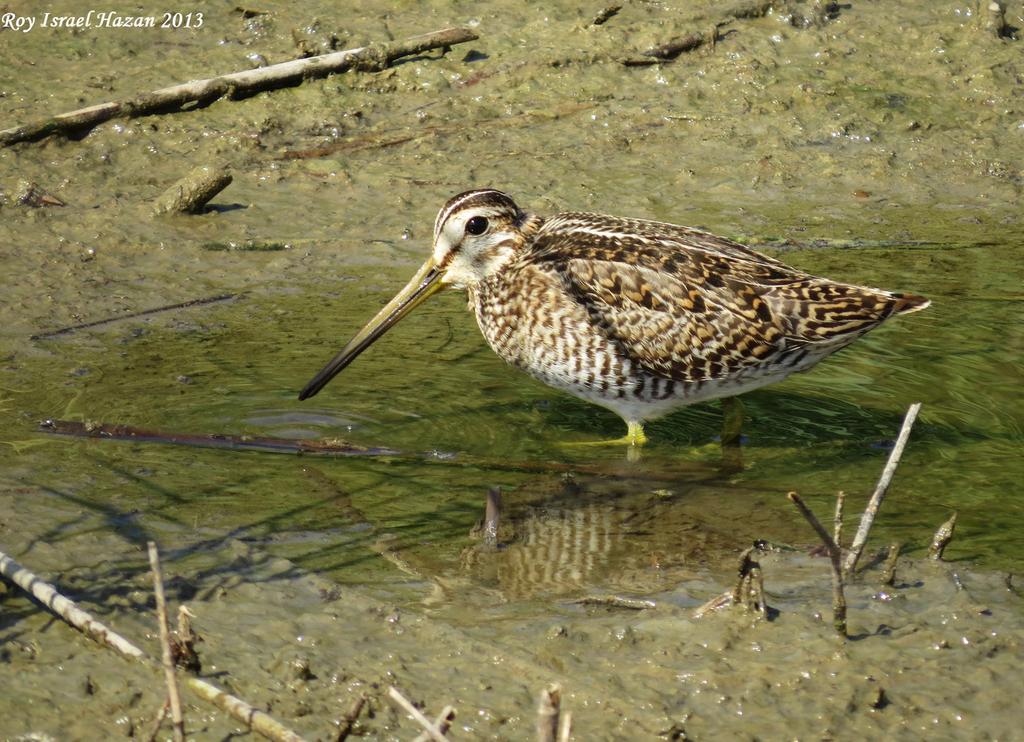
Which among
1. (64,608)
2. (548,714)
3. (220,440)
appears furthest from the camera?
(220,440)

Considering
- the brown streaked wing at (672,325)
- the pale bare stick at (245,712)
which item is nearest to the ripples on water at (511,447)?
the brown streaked wing at (672,325)

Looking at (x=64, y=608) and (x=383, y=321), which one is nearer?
(x=64, y=608)

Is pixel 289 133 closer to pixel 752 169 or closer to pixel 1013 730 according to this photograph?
pixel 752 169

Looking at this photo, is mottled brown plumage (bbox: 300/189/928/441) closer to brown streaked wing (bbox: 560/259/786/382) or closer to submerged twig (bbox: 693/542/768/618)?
brown streaked wing (bbox: 560/259/786/382)

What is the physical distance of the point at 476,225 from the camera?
23.8 feet

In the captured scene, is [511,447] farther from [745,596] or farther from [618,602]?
[745,596]

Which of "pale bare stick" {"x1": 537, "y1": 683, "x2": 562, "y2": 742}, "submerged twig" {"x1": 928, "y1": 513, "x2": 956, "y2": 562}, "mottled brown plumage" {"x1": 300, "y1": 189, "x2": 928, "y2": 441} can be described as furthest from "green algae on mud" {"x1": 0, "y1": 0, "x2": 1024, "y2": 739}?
"pale bare stick" {"x1": 537, "y1": 683, "x2": 562, "y2": 742}

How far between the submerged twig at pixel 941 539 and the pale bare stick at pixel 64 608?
2.79 meters

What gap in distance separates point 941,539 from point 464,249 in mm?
2920

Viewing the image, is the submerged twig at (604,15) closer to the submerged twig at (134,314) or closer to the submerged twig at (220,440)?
the submerged twig at (134,314)

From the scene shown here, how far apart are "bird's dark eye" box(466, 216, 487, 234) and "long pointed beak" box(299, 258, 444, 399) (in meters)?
0.26

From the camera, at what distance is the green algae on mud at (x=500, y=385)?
4.71m

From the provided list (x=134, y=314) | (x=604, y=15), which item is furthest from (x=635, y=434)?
(x=604, y=15)

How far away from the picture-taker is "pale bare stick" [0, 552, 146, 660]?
4.34 m
